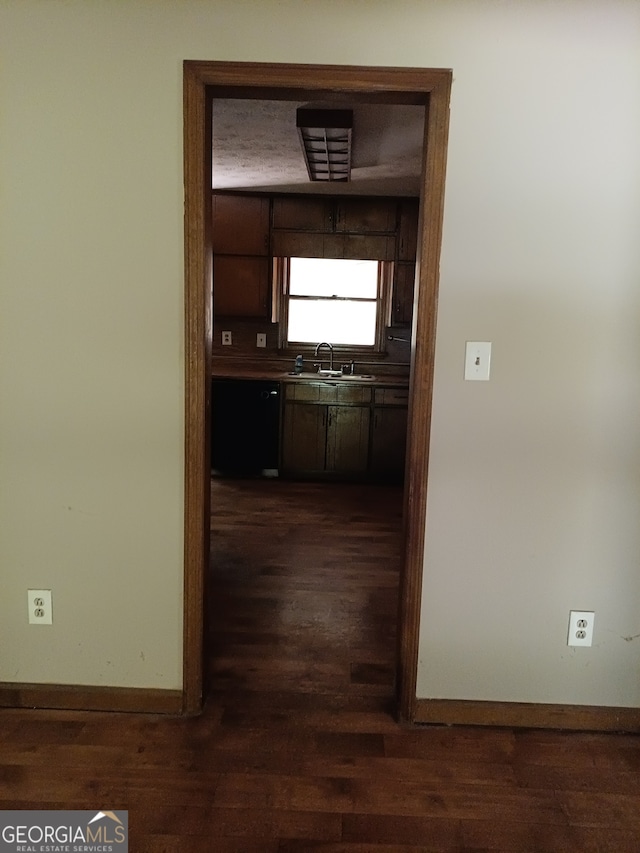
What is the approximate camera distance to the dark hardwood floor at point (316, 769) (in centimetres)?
164

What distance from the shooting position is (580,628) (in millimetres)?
2078

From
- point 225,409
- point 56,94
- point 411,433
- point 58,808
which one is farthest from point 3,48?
point 225,409

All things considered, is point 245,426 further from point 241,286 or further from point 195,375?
point 195,375

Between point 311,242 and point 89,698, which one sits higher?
point 311,242

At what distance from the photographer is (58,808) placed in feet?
5.53

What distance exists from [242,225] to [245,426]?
1767 millimetres

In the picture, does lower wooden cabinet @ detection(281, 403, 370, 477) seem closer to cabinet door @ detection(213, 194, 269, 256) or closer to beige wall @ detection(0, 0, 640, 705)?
cabinet door @ detection(213, 194, 269, 256)

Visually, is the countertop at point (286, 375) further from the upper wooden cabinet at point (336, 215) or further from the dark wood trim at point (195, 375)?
the dark wood trim at point (195, 375)

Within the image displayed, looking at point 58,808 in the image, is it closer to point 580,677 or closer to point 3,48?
point 580,677

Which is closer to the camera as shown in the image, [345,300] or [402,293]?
[402,293]

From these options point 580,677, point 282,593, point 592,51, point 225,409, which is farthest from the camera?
point 225,409

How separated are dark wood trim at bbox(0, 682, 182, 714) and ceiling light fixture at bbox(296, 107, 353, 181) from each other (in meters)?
2.71

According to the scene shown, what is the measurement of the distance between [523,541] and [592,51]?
1.55 meters

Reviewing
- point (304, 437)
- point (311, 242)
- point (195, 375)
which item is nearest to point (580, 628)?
point (195, 375)
